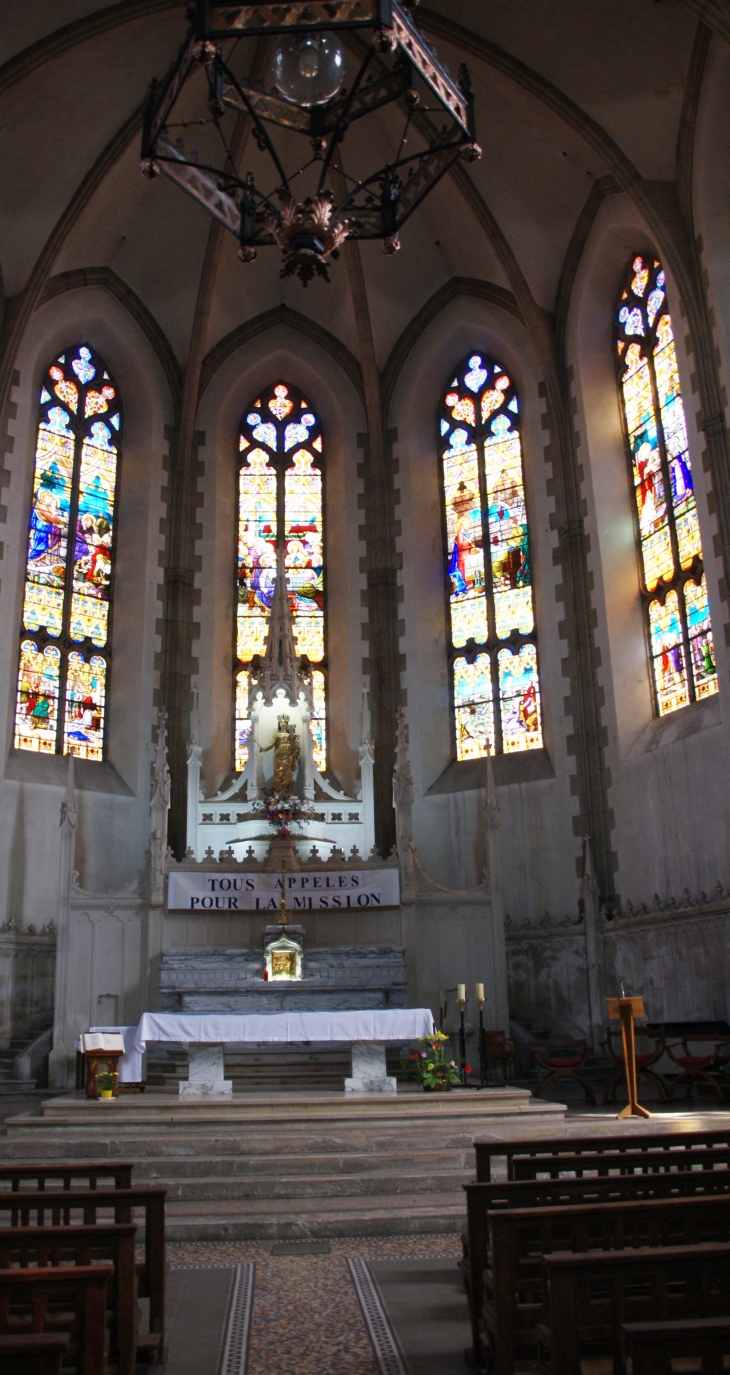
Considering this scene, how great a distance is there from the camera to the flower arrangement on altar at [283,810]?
17109 mm

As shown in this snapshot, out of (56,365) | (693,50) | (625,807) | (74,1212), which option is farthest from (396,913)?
(693,50)

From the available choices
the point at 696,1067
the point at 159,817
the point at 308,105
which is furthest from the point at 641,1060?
the point at 308,105

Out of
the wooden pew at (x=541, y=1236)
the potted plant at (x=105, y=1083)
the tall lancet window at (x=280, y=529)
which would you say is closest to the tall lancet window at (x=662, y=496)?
the tall lancet window at (x=280, y=529)

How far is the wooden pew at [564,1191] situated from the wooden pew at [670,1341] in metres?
1.68

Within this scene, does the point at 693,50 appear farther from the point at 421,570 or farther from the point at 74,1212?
the point at 74,1212

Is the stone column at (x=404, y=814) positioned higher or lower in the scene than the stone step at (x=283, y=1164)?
higher

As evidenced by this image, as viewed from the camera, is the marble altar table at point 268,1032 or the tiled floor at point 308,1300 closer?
the tiled floor at point 308,1300

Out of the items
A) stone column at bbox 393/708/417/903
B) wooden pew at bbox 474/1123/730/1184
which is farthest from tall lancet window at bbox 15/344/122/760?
wooden pew at bbox 474/1123/730/1184

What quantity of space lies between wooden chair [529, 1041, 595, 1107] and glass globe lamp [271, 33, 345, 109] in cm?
1049

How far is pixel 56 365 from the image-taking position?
775 inches

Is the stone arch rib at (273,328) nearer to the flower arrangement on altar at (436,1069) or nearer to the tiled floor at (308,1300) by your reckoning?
the flower arrangement on altar at (436,1069)

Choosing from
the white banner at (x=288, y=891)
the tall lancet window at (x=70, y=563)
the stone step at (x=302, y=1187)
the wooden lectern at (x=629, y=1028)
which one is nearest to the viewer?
the stone step at (x=302, y=1187)

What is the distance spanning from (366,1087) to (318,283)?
14.7 m

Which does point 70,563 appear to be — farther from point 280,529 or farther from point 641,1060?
point 641,1060
